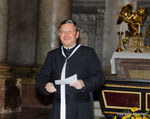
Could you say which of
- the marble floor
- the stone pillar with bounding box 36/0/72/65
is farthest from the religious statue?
the marble floor

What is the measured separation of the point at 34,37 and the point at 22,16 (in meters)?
0.75

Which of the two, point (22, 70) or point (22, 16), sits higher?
point (22, 16)

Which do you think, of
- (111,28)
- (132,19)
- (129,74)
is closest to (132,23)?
(132,19)

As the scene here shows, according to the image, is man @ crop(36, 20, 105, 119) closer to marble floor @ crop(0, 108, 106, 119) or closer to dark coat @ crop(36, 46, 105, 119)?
dark coat @ crop(36, 46, 105, 119)

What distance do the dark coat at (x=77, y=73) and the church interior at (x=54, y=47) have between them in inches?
172

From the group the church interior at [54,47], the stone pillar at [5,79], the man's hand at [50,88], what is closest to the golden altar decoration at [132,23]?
the church interior at [54,47]

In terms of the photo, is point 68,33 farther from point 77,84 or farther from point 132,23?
point 132,23

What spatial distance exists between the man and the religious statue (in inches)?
220

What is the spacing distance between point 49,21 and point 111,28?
5.61 feet

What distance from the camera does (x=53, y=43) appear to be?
1053 centimetres

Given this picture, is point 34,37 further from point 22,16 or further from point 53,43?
point 53,43

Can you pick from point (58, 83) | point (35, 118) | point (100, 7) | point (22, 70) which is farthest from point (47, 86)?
point (100, 7)

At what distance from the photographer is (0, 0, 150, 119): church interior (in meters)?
8.25

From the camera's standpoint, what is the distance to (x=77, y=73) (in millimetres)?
3809
